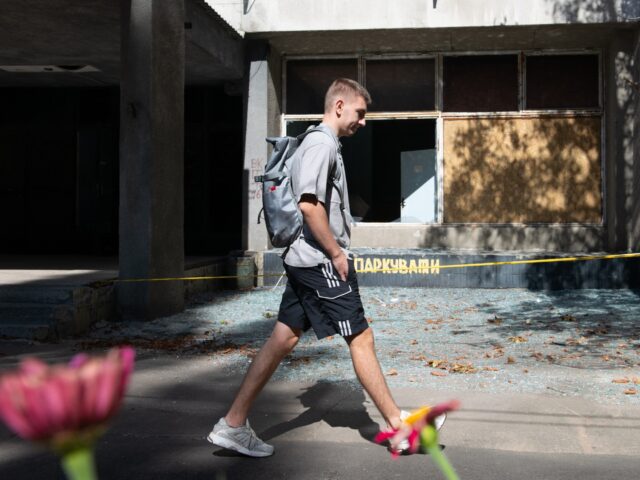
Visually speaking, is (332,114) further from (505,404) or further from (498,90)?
(498,90)

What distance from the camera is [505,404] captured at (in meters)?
5.34

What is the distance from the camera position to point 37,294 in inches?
352

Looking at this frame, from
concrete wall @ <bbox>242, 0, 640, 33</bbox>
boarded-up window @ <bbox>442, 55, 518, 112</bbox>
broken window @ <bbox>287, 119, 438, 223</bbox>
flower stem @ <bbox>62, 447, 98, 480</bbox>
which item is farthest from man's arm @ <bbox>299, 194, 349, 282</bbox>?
boarded-up window @ <bbox>442, 55, 518, 112</bbox>

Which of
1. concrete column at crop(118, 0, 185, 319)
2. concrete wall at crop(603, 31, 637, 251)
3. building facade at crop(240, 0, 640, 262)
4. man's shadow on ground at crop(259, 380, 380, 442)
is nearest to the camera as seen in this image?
man's shadow on ground at crop(259, 380, 380, 442)

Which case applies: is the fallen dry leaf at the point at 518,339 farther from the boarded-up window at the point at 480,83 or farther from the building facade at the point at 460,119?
the boarded-up window at the point at 480,83

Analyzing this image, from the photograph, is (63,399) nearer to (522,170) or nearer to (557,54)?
(522,170)

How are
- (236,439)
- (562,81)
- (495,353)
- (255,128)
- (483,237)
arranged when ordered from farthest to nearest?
(483,237)
(562,81)
(255,128)
(495,353)
(236,439)

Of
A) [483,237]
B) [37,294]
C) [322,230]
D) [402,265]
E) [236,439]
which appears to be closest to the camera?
[322,230]

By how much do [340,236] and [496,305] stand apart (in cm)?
732

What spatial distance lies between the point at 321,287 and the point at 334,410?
1508 millimetres

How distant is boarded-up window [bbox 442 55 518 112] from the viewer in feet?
47.7

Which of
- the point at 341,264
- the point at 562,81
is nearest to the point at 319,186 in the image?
the point at 341,264

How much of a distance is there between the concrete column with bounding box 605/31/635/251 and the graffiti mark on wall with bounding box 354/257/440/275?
3426mm

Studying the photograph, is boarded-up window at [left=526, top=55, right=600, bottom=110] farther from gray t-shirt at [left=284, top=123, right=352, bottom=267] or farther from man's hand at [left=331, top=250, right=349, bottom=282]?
man's hand at [left=331, top=250, right=349, bottom=282]
